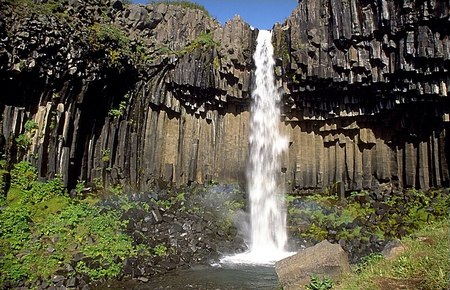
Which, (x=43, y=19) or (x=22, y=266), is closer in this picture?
(x=22, y=266)

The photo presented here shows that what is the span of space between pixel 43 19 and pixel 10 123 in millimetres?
4611

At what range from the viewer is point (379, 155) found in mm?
21562

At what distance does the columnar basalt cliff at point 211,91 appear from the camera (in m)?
16.9

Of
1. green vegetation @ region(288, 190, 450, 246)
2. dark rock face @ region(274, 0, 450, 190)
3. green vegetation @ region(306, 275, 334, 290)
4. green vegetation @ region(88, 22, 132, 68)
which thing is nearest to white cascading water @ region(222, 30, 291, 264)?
dark rock face @ region(274, 0, 450, 190)

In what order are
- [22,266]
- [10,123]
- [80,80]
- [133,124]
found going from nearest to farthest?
[22,266]
[10,123]
[80,80]
[133,124]

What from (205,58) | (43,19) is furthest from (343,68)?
(43,19)

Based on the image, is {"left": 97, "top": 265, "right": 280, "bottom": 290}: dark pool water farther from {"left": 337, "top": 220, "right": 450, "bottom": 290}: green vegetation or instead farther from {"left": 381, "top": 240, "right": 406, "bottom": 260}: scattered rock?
{"left": 337, "top": 220, "right": 450, "bottom": 290}: green vegetation

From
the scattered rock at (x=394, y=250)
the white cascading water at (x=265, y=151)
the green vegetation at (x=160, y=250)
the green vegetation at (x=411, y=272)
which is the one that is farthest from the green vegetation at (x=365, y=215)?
the green vegetation at (x=411, y=272)

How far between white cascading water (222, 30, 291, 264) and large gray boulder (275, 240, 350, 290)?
1128 centimetres

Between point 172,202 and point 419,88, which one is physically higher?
point 419,88

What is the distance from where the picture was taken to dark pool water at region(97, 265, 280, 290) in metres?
11.8

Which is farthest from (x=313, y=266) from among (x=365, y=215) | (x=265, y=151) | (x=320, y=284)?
(x=265, y=151)

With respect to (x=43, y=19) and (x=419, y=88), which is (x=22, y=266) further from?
(x=419, y=88)

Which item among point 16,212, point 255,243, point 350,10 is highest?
point 350,10
